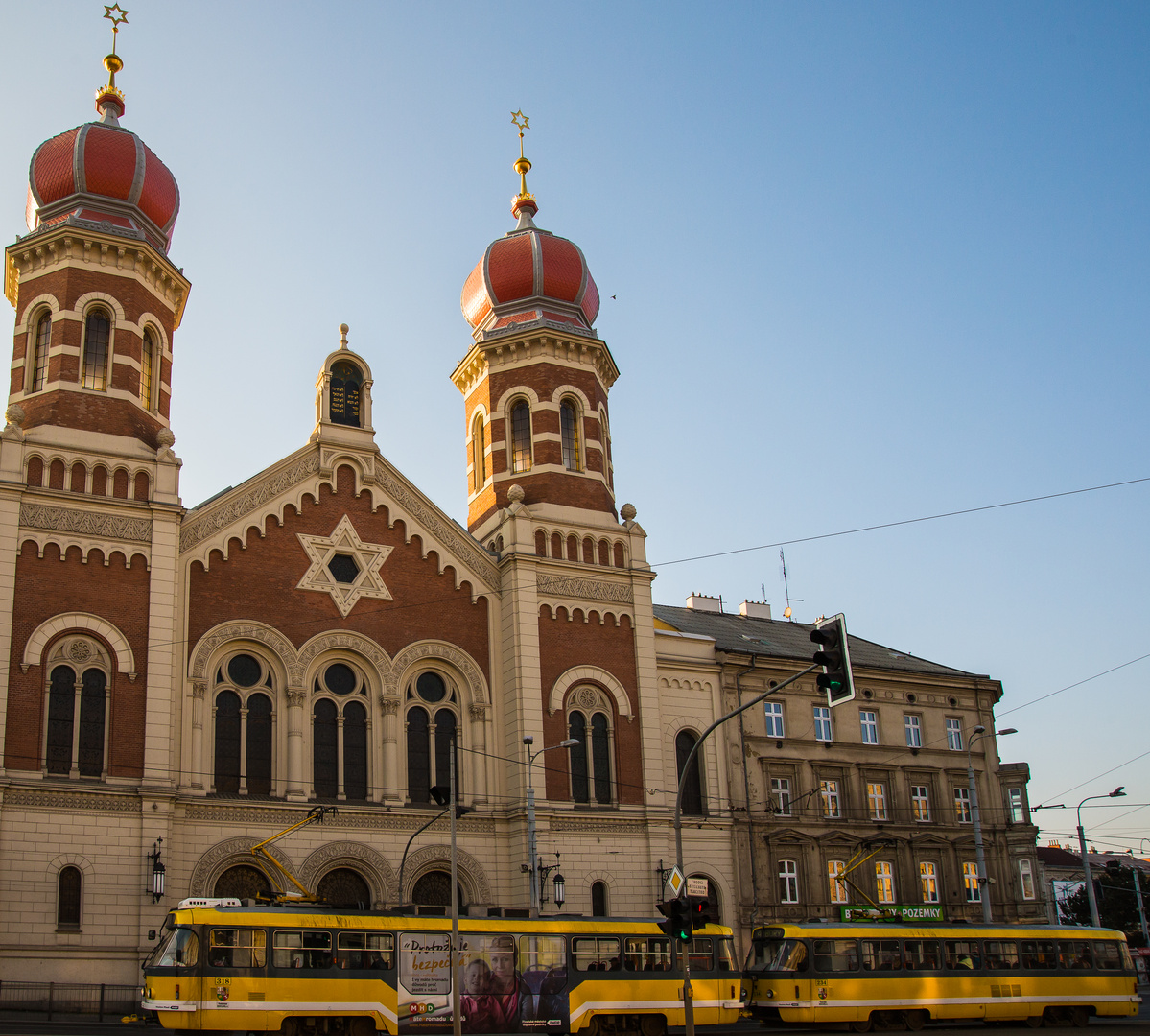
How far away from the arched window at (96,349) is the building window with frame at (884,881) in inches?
1166

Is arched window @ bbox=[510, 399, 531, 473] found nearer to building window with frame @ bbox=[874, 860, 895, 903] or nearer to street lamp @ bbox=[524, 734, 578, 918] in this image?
street lamp @ bbox=[524, 734, 578, 918]

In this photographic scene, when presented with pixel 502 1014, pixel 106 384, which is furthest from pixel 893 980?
pixel 106 384

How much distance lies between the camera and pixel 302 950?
24500 mm

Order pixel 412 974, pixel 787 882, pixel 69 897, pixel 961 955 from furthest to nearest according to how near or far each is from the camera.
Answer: pixel 787 882
pixel 961 955
pixel 69 897
pixel 412 974

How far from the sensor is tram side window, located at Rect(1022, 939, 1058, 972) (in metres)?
31.6

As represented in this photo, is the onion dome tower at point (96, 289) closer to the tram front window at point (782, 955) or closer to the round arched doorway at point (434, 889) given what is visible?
the round arched doorway at point (434, 889)

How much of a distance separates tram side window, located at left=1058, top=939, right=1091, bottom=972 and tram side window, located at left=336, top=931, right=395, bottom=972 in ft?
57.6

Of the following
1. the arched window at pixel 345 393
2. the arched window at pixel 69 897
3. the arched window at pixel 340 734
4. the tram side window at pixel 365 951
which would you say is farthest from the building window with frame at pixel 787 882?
the arched window at pixel 69 897

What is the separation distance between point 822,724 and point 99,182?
97.4 feet

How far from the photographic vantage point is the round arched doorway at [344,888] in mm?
33688

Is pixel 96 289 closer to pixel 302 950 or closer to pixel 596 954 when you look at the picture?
pixel 302 950

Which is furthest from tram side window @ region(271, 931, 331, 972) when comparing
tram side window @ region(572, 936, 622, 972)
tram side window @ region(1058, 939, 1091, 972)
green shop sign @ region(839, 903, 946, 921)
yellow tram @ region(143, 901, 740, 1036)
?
tram side window @ region(1058, 939, 1091, 972)

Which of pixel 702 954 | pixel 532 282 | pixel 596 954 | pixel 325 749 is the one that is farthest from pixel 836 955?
pixel 532 282

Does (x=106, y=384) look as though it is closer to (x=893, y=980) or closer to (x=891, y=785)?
(x=893, y=980)
